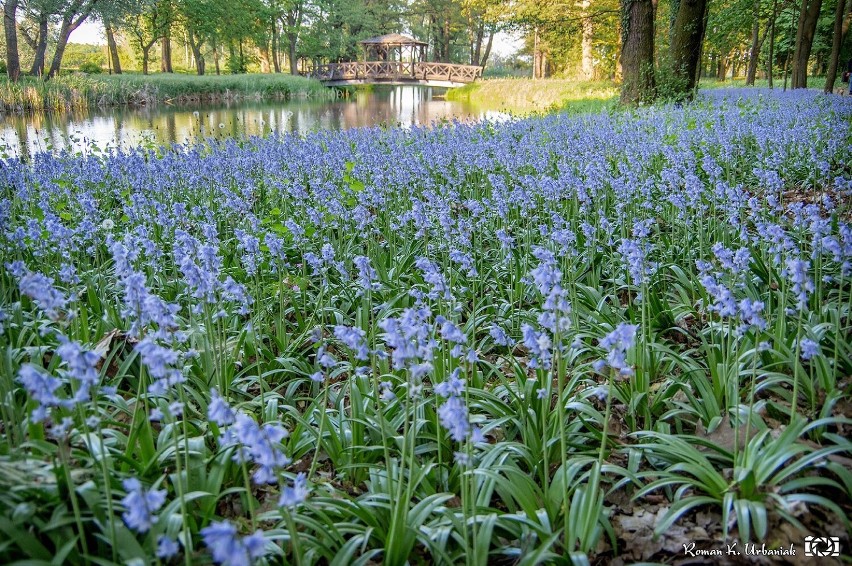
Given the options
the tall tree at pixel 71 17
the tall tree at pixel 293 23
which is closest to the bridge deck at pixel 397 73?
the tall tree at pixel 293 23

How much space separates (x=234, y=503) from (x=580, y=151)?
7.22 m

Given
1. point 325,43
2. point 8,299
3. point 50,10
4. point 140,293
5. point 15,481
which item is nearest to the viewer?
point 15,481

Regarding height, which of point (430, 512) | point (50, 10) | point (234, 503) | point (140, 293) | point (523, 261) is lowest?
point (234, 503)

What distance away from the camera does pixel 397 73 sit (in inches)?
2156

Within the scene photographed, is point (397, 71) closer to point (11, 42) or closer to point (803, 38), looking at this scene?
point (11, 42)

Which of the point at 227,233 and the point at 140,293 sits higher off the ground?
the point at 140,293

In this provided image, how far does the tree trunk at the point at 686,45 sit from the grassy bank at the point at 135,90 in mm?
22912

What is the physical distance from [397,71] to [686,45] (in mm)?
42220

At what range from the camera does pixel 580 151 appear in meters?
8.67

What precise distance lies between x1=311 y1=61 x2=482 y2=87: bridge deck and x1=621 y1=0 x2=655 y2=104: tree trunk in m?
36.0

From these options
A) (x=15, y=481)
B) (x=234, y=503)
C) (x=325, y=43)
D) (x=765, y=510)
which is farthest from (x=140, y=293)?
(x=325, y=43)

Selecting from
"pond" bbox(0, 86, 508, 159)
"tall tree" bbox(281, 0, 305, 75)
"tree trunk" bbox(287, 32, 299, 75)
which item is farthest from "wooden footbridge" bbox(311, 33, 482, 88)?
"pond" bbox(0, 86, 508, 159)

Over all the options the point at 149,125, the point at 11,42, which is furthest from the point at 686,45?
the point at 11,42

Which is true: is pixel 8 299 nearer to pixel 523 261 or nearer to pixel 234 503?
pixel 234 503
